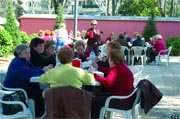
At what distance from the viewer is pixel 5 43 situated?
20.2 metres

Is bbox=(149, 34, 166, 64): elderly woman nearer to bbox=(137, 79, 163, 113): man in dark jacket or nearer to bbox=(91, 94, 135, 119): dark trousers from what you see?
bbox=(91, 94, 135, 119): dark trousers

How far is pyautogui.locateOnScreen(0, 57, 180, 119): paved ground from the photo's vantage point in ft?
28.0

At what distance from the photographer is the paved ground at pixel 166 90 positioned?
28.0ft

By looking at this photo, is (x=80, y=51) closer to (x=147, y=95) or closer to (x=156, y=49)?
(x=147, y=95)

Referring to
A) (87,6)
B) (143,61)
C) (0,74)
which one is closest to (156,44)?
(143,61)

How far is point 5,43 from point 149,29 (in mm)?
11461

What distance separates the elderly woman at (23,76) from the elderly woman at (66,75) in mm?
724

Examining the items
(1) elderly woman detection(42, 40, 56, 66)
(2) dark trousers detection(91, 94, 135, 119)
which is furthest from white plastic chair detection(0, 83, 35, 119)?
(1) elderly woman detection(42, 40, 56, 66)

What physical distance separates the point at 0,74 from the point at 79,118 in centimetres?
254

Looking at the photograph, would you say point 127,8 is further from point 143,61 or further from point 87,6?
point 87,6

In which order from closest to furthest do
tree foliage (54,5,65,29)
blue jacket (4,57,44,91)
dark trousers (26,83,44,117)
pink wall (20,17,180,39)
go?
blue jacket (4,57,44,91)
dark trousers (26,83,44,117)
tree foliage (54,5,65,29)
pink wall (20,17,180,39)

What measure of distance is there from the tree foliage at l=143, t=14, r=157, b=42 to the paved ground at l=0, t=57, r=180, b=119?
30.7 ft

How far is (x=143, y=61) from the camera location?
61.6 feet

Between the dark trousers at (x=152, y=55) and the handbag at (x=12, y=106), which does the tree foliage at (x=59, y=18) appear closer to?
the dark trousers at (x=152, y=55)
